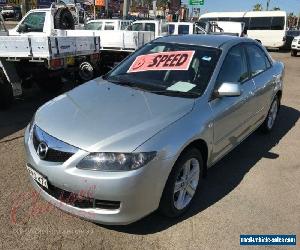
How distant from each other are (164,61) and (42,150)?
6.29ft

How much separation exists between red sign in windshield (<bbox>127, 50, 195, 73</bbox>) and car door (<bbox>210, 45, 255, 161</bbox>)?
0.43 metres

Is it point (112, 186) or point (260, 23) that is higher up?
point (112, 186)

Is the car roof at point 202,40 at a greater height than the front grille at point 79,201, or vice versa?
the car roof at point 202,40

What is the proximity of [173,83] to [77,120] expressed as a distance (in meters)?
1.27

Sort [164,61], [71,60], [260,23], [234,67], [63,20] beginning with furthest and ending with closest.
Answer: [260,23]
[63,20]
[71,60]
[234,67]
[164,61]

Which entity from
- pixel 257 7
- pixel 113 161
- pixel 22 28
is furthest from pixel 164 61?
pixel 257 7

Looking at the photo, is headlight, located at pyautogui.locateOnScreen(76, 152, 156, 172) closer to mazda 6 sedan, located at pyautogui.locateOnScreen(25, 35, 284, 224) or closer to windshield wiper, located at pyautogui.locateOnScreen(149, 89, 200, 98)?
mazda 6 sedan, located at pyautogui.locateOnScreen(25, 35, 284, 224)

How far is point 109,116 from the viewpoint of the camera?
3.58m

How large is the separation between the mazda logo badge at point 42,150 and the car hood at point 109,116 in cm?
12

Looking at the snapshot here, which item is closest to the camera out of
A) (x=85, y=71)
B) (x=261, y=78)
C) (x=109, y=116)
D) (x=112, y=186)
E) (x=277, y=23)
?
(x=112, y=186)

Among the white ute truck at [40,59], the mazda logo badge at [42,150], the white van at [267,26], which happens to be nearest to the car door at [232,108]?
the mazda logo badge at [42,150]

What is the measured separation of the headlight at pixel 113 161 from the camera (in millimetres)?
3072

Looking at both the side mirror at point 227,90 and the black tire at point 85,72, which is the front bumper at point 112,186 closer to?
the side mirror at point 227,90

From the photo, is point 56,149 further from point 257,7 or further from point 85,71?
point 257,7
